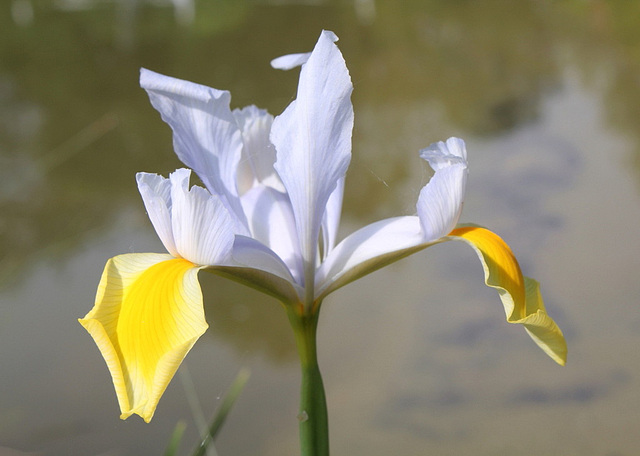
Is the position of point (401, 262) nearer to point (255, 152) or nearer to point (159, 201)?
point (255, 152)

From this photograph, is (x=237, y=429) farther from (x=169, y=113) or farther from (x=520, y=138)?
(x=520, y=138)

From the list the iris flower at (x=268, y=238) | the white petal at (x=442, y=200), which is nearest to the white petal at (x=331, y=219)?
the iris flower at (x=268, y=238)

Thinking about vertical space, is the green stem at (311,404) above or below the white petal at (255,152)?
below

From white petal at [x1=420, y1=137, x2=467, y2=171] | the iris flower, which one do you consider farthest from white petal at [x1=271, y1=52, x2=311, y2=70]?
white petal at [x1=420, y1=137, x2=467, y2=171]

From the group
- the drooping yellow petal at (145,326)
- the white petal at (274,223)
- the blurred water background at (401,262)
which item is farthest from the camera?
the blurred water background at (401,262)

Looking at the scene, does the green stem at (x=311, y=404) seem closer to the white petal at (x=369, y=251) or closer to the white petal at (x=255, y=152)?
the white petal at (x=369, y=251)

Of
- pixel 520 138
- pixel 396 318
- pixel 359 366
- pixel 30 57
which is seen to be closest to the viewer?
pixel 359 366

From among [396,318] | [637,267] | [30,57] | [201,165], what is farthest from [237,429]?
[30,57]
